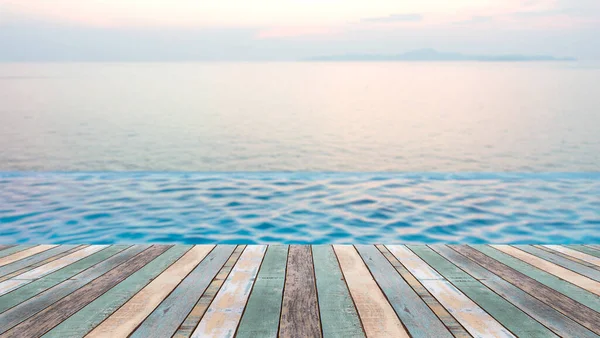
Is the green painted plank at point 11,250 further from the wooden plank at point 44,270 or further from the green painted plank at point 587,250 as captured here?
the green painted plank at point 587,250

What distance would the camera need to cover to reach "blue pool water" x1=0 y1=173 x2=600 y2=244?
5.61 metres

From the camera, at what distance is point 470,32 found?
51.9 meters

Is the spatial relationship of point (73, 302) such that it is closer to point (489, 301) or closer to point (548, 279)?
point (489, 301)

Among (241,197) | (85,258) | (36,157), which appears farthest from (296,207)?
(36,157)

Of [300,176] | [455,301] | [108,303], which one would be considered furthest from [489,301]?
[300,176]

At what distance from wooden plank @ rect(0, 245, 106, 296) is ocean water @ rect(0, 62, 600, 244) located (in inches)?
89.3

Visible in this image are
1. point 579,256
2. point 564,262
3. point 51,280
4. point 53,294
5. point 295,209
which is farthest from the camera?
point 295,209

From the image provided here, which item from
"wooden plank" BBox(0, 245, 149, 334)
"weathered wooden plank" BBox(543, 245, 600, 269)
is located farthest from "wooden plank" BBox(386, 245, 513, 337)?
"wooden plank" BBox(0, 245, 149, 334)

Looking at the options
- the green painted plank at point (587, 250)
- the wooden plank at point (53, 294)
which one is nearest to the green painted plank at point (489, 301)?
the green painted plank at point (587, 250)

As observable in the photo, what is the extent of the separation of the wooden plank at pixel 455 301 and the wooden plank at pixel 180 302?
1192 millimetres

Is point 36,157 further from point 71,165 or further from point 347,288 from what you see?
point 347,288

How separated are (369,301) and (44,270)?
195 cm

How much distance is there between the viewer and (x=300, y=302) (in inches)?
88.0

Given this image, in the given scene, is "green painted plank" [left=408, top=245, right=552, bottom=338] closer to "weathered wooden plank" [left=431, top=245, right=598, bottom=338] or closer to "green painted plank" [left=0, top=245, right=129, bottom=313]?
"weathered wooden plank" [left=431, top=245, right=598, bottom=338]
